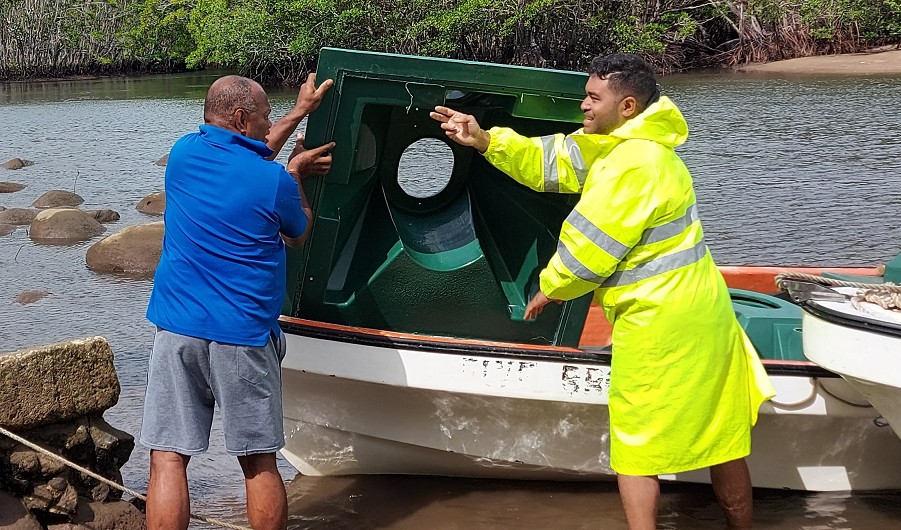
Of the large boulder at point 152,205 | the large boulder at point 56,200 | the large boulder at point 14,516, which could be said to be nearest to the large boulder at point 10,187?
the large boulder at point 56,200

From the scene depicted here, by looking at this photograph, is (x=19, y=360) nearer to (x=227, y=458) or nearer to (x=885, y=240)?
A: (x=227, y=458)

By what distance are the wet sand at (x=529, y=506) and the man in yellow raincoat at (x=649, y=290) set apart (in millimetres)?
929

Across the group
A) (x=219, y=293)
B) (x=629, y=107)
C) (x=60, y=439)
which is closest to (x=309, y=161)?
(x=219, y=293)

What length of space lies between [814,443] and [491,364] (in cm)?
142

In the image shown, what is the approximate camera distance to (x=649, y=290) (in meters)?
3.23

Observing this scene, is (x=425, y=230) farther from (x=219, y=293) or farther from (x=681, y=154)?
(x=681, y=154)

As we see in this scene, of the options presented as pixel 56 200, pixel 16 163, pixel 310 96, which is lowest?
pixel 16 163

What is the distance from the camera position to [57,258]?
9.60 metres

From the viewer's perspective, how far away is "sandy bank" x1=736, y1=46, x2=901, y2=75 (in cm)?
2419

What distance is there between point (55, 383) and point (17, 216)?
28.2ft

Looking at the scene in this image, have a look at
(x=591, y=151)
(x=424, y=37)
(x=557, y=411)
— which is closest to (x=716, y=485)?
(x=557, y=411)

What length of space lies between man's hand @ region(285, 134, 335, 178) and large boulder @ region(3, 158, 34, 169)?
13.6 metres

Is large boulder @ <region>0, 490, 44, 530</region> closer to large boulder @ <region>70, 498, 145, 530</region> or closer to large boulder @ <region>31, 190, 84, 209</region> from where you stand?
large boulder @ <region>70, 498, 145, 530</region>

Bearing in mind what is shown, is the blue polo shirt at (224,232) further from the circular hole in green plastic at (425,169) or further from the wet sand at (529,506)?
the circular hole in green plastic at (425,169)
